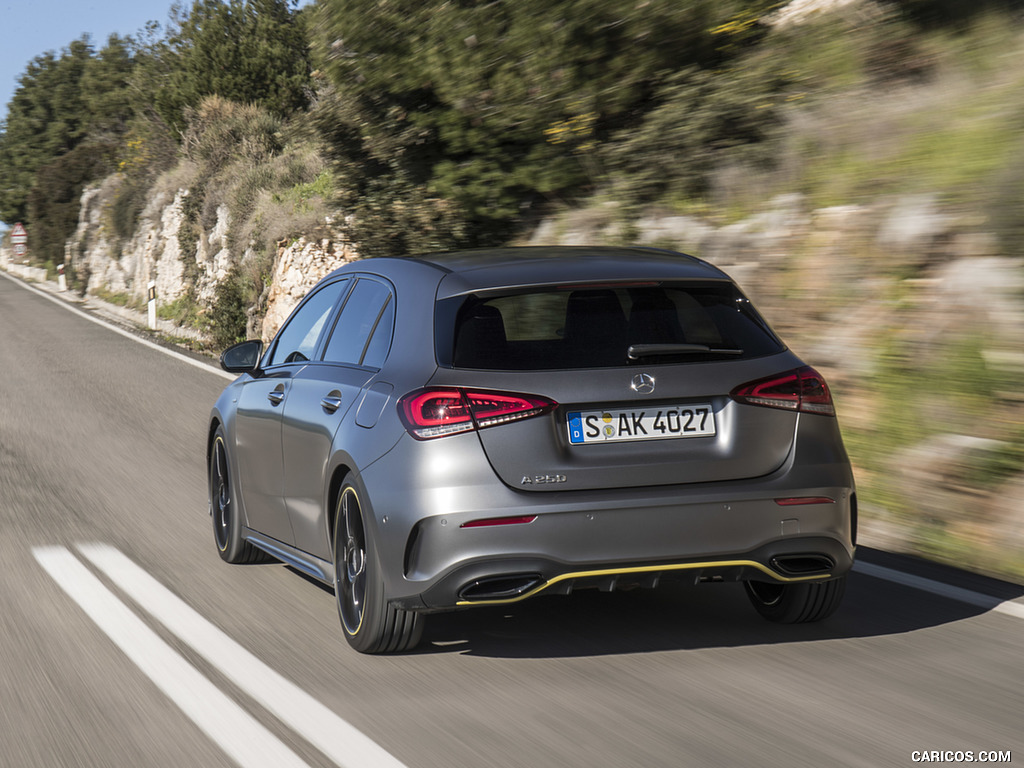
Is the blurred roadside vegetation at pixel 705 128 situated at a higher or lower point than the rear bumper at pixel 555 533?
higher

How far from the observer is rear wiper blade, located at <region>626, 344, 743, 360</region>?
4.98 meters

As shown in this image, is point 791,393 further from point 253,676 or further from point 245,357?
point 245,357

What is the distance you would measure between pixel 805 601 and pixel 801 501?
75cm

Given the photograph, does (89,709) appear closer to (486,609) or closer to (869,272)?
(486,609)

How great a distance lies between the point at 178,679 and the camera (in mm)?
4969

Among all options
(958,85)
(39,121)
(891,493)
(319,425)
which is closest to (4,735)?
(319,425)

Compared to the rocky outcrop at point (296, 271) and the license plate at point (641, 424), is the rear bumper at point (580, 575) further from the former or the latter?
the rocky outcrop at point (296, 271)

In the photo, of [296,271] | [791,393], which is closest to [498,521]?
[791,393]

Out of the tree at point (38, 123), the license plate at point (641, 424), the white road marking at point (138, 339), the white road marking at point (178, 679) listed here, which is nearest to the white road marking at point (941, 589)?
the license plate at point (641, 424)

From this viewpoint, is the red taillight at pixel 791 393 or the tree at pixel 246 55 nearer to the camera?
the red taillight at pixel 791 393

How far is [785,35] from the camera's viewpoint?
47.1 feet

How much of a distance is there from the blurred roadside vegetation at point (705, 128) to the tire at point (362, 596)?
3286 mm

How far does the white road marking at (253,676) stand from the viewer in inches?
162

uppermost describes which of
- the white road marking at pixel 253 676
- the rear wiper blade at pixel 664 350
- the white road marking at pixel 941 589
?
the rear wiper blade at pixel 664 350
